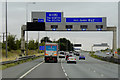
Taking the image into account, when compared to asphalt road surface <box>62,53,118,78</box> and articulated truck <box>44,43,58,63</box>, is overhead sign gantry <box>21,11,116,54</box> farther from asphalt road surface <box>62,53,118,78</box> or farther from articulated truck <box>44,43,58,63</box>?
asphalt road surface <box>62,53,118,78</box>

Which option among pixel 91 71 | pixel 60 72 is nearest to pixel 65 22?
pixel 91 71

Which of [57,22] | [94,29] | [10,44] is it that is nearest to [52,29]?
[57,22]

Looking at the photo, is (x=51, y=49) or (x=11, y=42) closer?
(x=51, y=49)

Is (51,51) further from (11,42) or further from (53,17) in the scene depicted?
(11,42)

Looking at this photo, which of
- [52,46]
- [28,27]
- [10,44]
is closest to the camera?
[52,46]

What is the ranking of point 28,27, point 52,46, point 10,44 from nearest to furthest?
point 52,46
point 28,27
point 10,44

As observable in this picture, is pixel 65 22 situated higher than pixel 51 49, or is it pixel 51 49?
pixel 65 22

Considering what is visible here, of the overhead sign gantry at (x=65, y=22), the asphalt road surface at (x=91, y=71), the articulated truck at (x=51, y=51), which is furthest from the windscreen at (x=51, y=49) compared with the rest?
the asphalt road surface at (x=91, y=71)

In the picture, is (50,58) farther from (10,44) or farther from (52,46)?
(10,44)

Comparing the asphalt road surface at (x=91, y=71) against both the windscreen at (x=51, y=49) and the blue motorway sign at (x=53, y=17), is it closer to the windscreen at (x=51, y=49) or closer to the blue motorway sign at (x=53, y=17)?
the windscreen at (x=51, y=49)

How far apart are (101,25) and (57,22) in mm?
8834

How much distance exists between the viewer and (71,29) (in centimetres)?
5106

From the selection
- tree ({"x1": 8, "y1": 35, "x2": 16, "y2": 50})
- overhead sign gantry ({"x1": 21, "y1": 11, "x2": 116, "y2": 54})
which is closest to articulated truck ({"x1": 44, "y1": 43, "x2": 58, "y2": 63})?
overhead sign gantry ({"x1": 21, "y1": 11, "x2": 116, "y2": 54})

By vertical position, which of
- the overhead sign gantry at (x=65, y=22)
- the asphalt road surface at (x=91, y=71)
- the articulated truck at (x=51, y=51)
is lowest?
the asphalt road surface at (x=91, y=71)
